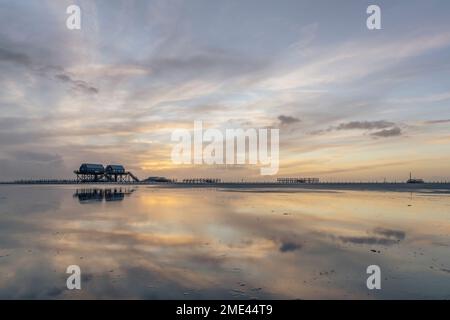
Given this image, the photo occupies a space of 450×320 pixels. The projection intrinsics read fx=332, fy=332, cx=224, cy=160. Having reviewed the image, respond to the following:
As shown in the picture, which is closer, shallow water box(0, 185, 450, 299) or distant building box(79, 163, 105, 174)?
shallow water box(0, 185, 450, 299)

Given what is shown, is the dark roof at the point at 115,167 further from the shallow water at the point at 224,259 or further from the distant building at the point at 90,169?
the shallow water at the point at 224,259

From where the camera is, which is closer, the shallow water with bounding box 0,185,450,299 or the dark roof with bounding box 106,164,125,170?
the shallow water with bounding box 0,185,450,299

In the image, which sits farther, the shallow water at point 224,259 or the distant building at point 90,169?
the distant building at point 90,169

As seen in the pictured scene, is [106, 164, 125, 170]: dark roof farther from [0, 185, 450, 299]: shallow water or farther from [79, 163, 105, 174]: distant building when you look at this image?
[0, 185, 450, 299]: shallow water

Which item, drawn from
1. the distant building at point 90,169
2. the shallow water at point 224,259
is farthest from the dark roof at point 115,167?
the shallow water at point 224,259

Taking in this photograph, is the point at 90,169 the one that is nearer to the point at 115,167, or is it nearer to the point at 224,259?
the point at 115,167

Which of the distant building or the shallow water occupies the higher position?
the distant building

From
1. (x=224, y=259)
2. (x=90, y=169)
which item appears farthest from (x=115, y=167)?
(x=224, y=259)

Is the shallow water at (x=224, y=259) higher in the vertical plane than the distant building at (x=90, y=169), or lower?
lower

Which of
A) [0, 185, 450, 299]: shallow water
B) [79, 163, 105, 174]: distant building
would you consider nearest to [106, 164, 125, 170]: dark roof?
[79, 163, 105, 174]: distant building

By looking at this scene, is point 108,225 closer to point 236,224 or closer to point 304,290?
point 236,224

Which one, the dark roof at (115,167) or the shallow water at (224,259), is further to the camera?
the dark roof at (115,167)
